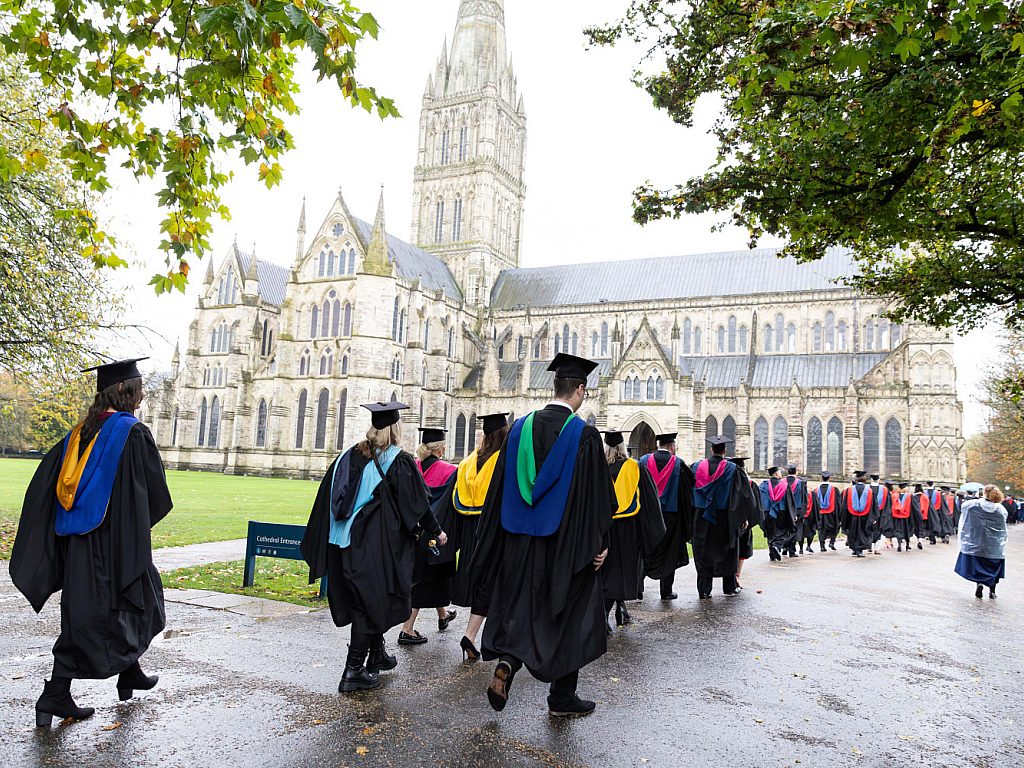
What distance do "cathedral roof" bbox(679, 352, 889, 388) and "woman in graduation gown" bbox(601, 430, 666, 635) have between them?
1314 inches

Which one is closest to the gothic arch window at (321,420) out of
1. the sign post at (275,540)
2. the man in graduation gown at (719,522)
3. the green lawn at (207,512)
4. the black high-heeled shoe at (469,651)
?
the green lawn at (207,512)

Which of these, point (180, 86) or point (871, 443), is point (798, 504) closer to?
point (180, 86)

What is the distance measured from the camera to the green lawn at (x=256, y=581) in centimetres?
824

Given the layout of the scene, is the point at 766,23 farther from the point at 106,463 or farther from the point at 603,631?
the point at 106,463

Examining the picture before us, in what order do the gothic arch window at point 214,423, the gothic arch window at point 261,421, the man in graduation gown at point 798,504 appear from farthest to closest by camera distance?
1. the gothic arch window at point 214,423
2. the gothic arch window at point 261,421
3. the man in graduation gown at point 798,504

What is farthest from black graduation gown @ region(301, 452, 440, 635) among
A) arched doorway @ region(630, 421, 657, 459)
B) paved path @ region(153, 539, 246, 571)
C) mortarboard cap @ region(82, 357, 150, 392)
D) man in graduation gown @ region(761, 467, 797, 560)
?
arched doorway @ region(630, 421, 657, 459)

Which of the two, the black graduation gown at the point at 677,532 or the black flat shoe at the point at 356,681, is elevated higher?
the black graduation gown at the point at 677,532

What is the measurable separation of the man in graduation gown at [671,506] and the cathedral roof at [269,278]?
4456cm

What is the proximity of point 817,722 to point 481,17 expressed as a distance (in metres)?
60.9

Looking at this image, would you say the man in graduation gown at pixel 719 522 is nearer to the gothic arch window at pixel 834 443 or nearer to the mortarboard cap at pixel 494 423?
the mortarboard cap at pixel 494 423

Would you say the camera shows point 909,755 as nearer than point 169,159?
Yes

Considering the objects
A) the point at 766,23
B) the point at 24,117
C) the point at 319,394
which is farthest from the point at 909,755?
the point at 319,394

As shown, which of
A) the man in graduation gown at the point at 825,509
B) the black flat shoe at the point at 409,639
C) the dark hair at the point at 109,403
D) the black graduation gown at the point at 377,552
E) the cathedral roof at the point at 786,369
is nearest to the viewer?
the dark hair at the point at 109,403

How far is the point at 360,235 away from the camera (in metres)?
43.5
